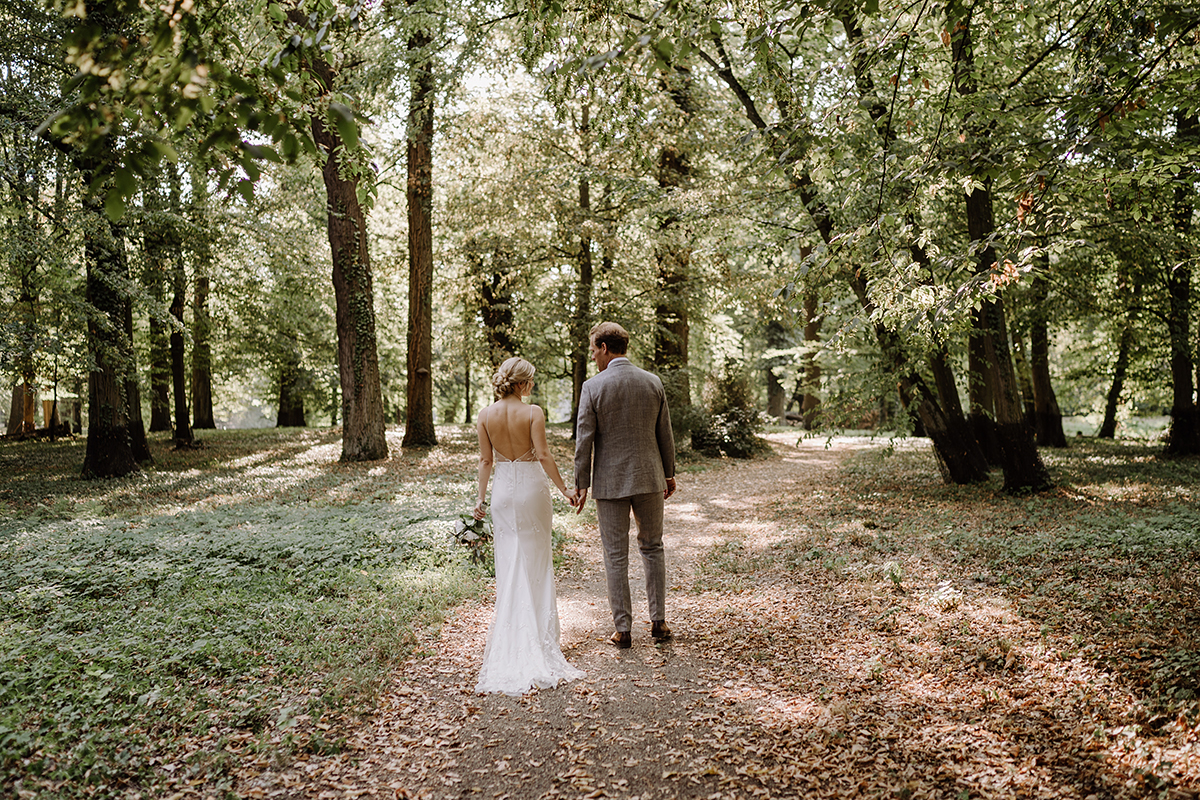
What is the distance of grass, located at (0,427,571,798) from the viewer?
11.8 ft

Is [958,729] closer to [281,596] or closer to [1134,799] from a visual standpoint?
[1134,799]

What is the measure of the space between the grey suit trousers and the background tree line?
194 centimetres

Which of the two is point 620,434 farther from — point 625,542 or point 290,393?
point 290,393

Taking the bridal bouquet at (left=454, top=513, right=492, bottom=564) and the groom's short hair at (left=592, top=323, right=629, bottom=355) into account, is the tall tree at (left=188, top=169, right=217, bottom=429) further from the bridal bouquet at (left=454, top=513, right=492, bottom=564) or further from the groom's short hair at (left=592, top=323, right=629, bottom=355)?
the groom's short hair at (left=592, top=323, right=629, bottom=355)

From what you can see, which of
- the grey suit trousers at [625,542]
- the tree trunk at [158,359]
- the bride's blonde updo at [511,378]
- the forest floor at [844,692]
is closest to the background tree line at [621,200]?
the tree trunk at [158,359]

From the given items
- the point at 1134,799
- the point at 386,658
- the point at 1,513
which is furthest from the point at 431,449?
the point at 1134,799

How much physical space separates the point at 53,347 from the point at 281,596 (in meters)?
8.62

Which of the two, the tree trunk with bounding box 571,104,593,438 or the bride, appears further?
the tree trunk with bounding box 571,104,593,438

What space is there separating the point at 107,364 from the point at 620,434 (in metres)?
12.5

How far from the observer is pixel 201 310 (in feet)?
64.6

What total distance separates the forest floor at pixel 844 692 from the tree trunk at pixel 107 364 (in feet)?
34.6

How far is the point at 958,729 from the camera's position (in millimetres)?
3783

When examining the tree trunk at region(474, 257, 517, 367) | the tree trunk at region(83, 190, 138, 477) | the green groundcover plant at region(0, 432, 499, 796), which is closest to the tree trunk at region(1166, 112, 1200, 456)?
the green groundcover plant at region(0, 432, 499, 796)

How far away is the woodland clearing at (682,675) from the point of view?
3.45 metres
